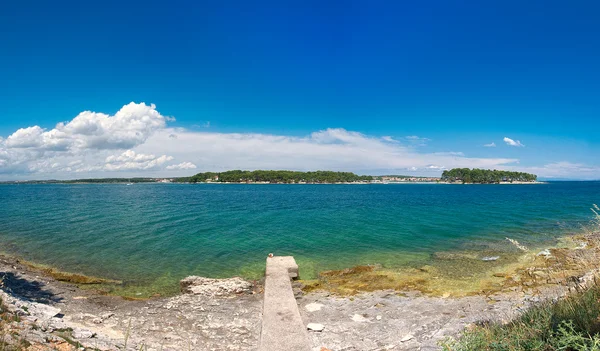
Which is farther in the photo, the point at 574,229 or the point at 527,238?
the point at 574,229

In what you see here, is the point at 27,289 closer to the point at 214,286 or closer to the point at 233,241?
the point at 214,286

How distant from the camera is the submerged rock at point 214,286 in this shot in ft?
49.2

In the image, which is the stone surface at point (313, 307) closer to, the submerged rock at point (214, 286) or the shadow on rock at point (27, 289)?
the submerged rock at point (214, 286)

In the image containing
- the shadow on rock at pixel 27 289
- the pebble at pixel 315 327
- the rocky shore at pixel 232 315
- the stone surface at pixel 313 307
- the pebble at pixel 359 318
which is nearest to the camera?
the rocky shore at pixel 232 315

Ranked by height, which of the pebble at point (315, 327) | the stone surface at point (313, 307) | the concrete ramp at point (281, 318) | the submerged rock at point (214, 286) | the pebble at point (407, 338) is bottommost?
the stone surface at point (313, 307)

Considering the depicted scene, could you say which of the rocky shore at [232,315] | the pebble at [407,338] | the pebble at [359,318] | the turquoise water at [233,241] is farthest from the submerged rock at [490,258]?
the pebble at [407,338]

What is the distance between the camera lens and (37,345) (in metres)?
6.54

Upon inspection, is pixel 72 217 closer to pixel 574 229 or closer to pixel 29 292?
pixel 29 292

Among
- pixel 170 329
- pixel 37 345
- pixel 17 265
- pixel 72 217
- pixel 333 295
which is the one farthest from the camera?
pixel 72 217

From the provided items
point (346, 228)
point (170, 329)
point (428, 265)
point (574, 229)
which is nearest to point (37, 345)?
point (170, 329)

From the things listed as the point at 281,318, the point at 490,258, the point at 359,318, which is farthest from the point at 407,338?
the point at 490,258

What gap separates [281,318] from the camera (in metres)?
11.1

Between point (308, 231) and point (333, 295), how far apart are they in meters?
18.1

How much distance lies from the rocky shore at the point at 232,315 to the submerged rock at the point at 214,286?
0.16 ft
